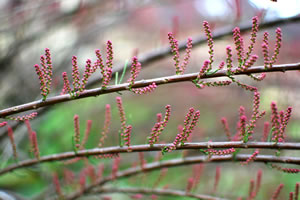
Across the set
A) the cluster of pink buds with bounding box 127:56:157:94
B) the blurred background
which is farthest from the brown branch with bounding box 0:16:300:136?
the cluster of pink buds with bounding box 127:56:157:94

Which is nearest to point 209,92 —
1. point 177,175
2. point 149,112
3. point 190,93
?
point 190,93

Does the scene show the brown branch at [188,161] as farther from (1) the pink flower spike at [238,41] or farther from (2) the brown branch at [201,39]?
(2) the brown branch at [201,39]

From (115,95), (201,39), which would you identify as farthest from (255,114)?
(115,95)

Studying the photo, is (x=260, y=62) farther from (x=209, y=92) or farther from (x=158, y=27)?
(x=158, y=27)

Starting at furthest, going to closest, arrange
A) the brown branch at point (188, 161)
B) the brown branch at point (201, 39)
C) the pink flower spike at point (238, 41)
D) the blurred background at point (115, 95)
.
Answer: the blurred background at point (115, 95) → the brown branch at point (201, 39) → the brown branch at point (188, 161) → the pink flower spike at point (238, 41)

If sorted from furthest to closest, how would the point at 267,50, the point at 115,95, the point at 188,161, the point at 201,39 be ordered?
the point at 115,95
the point at 201,39
the point at 188,161
the point at 267,50

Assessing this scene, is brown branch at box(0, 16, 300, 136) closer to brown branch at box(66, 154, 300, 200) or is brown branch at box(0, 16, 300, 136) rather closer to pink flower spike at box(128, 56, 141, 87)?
brown branch at box(66, 154, 300, 200)

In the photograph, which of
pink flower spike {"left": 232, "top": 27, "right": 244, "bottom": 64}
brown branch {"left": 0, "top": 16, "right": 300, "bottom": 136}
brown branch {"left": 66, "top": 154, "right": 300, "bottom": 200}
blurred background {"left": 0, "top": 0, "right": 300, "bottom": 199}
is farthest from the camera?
blurred background {"left": 0, "top": 0, "right": 300, "bottom": 199}

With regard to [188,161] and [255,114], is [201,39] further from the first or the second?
[255,114]

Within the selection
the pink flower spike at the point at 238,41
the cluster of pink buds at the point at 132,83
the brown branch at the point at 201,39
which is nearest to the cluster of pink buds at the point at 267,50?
the pink flower spike at the point at 238,41
